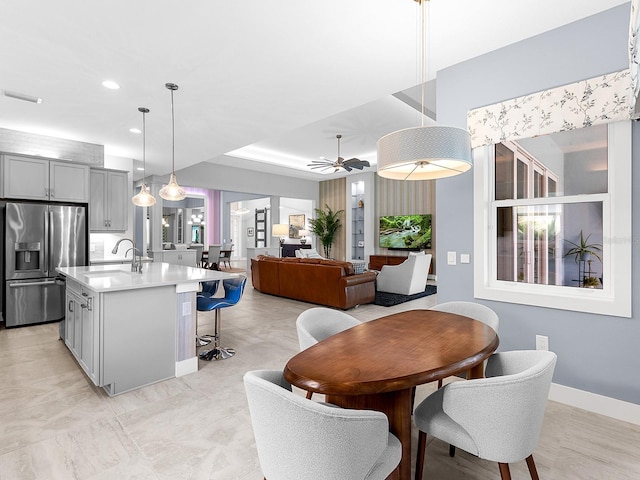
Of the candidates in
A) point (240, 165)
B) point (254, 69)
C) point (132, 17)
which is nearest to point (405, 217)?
point (240, 165)

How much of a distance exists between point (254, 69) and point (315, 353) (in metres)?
2.66

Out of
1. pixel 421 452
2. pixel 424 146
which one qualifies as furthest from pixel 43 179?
pixel 421 452

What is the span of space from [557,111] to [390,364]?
7.62ft

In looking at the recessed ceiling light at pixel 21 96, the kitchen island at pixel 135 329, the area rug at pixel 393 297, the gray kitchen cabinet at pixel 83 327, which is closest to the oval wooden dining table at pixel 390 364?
the kitchen island at pixel 135 329

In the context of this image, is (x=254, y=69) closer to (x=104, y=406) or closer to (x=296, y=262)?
(x=104, y=406)

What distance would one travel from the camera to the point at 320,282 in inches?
223

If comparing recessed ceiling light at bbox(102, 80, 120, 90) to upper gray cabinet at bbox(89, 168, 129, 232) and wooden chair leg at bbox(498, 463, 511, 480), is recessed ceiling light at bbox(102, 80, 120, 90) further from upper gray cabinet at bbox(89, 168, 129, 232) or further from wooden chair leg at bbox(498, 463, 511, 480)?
wooden chair leg at bbox(498, 463, 511, 480)

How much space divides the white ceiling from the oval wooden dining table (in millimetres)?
2130

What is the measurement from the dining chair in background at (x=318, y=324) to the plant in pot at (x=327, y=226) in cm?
825

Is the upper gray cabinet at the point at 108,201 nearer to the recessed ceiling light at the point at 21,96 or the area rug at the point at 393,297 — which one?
the recessed ceiling light at the point at 21,96

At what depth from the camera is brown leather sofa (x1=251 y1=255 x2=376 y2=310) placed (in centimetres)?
538

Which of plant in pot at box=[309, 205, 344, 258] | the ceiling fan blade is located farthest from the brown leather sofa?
plant in pot at box=[309, 205, 344, 258]

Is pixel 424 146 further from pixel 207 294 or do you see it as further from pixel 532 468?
pixel 207 294

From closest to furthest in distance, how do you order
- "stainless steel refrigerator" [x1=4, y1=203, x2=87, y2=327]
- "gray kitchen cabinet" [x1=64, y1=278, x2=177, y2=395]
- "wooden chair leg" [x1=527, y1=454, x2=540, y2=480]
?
1. "wooden chair leg" [x1=527, y1=454, x2=540, y2=480]
2. "gray kitchen cabinet" [x1=64, y1=278, x2=177, y2=395]
3. "stainless steel refrigerator" [x1=4, y1=203, x2=87, y2=327]
